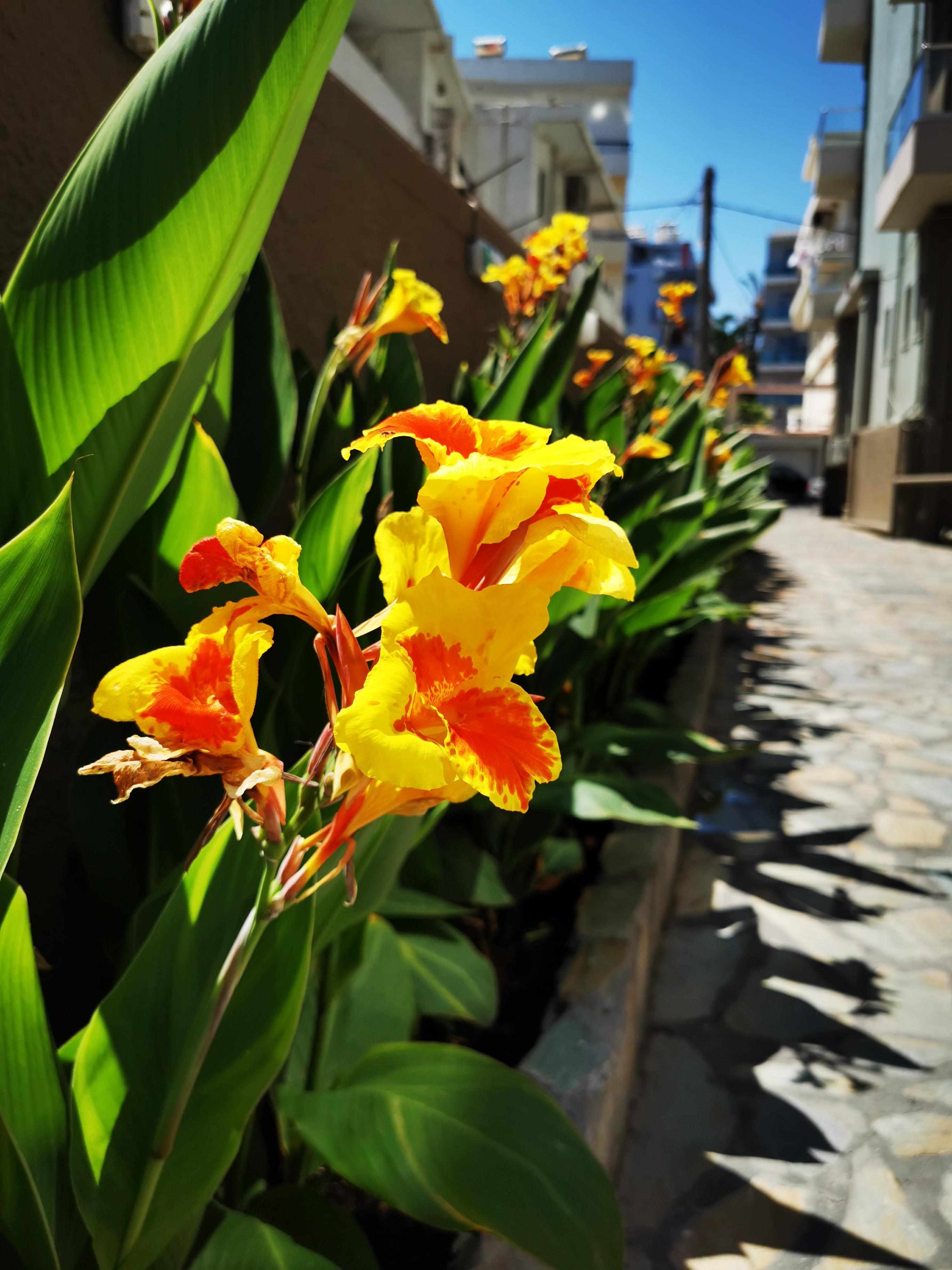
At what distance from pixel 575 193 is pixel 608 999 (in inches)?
719

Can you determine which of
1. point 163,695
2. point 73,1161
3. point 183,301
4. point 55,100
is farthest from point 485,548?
point 55,100

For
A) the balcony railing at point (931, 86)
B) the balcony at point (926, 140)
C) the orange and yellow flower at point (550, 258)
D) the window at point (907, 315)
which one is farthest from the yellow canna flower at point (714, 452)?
the window at point (907, 315)

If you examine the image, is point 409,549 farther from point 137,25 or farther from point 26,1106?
point 137,25

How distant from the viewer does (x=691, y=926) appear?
6.72 ft

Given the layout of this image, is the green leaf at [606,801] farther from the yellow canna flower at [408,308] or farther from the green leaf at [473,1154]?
the yellow canna flower at [408,308]

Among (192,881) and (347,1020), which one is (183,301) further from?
(347,1020)

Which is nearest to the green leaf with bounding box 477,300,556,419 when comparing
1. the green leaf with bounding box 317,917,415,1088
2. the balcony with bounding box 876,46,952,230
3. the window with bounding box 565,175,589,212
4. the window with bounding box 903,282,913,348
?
the green leaf with bounding box 317,917,415,1088

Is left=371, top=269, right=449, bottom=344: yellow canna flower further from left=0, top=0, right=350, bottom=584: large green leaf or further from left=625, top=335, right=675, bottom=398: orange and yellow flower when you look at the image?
left=625, top=335, right=675, bottom=398: orange and yellow flower

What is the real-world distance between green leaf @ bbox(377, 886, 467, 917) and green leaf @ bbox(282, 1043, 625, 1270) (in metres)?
0.21

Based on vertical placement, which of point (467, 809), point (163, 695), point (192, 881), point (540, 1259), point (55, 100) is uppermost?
point (55, 100)

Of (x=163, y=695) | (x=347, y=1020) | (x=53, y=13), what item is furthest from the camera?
(x=53, y=13)

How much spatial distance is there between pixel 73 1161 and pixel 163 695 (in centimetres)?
39

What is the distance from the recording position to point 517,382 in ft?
4.34

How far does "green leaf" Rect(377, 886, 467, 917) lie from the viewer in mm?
1079
